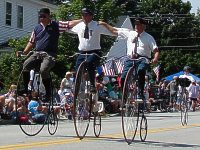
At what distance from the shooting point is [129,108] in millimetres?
10617

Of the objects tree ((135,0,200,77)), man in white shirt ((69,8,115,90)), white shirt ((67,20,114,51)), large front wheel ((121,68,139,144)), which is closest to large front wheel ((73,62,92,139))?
man in white shirt ((69,8,115,90))

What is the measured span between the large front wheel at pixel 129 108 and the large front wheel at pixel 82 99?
0.92 m

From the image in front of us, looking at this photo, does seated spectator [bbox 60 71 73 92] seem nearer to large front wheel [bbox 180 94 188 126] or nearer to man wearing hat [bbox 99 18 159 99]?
large front wheel [bbox 180 94 188 126]

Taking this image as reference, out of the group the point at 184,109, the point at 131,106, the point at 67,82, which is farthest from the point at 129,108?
the point at 67,82

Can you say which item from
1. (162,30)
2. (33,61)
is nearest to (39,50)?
(33,61)

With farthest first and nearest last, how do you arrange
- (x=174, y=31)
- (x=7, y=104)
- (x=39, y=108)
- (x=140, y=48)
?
(x=174, y=31) → (x=7, y=104) → (x=39, y=108) → (x=140, y=48)

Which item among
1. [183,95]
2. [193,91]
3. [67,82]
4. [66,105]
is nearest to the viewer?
[183,95]

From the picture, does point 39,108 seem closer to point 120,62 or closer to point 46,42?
point 46,42

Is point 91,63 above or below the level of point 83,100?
above

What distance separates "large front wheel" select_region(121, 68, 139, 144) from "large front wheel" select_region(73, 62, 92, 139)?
0.92m

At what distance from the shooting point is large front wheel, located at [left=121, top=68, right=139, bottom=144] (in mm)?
10375

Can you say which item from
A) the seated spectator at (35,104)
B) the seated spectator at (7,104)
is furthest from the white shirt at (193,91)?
the seated spectator at (35,104)

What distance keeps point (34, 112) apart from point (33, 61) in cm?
338

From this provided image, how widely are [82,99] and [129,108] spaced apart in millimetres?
996
